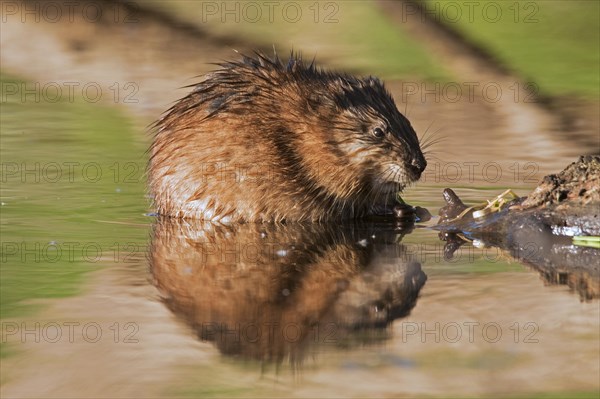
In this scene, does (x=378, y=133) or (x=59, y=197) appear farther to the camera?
(x=59, y=197)

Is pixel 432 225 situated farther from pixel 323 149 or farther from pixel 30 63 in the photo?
pixel 30 63

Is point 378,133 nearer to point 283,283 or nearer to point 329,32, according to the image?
point 283,283

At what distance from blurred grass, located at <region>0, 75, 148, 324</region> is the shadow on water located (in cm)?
45

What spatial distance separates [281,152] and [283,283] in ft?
6.49

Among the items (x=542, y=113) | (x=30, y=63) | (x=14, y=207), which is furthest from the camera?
(x=30, y=63)

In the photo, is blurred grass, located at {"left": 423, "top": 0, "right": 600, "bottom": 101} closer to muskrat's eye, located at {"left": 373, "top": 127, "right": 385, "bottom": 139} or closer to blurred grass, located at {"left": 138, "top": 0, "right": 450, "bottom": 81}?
blurred grass, located at {"left": 138, "top": 0, "right": 450, "bottom": 81}

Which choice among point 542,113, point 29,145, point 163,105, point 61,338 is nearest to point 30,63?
point 163,105

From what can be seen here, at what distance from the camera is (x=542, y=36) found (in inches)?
784

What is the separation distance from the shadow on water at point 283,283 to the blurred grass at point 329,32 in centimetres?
902

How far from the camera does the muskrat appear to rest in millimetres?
9055

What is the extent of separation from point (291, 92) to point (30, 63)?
9105mm

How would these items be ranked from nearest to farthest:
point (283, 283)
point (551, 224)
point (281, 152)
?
point (283, 283) < point (551, 224) < point (281, 152)

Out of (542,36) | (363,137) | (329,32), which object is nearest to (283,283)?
(363,137)

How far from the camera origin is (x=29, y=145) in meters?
12.7
